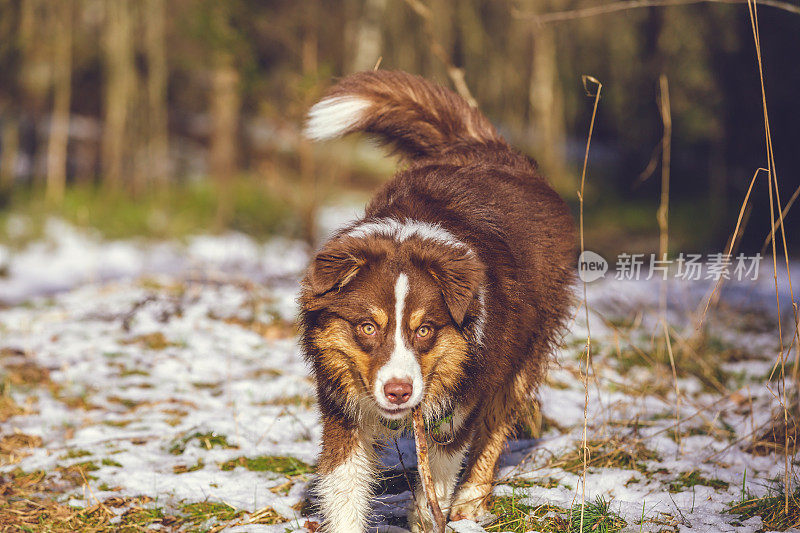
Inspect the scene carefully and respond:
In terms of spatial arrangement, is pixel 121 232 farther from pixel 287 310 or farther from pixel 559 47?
pixel 559 47

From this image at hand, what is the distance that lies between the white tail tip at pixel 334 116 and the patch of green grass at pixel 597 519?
100 inches

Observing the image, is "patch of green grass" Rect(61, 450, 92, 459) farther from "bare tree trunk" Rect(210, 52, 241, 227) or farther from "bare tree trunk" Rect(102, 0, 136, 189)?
"bare tree trunk" Rect(102, 0, 136, 189)

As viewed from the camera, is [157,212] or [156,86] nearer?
[157,212]

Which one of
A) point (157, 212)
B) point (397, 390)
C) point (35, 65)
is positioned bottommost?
point (397, 390)

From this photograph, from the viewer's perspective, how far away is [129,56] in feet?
53.9

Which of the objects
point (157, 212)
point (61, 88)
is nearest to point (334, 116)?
point (157, 212)

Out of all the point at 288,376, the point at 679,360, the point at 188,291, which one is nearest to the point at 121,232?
the point at 188,291

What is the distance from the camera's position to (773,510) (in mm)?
3441

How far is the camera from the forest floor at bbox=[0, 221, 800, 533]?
362 centimetres

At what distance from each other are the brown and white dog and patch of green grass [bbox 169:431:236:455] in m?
1.24

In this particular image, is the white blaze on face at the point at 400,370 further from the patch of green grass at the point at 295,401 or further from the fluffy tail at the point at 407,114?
the patch of green grass at the point at 295,401

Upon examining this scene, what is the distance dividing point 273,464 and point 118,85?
→ 47.0 feet

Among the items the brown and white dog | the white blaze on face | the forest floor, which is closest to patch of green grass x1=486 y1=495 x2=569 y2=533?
the forest floor

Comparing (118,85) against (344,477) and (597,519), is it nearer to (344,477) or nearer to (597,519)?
(344,477)
